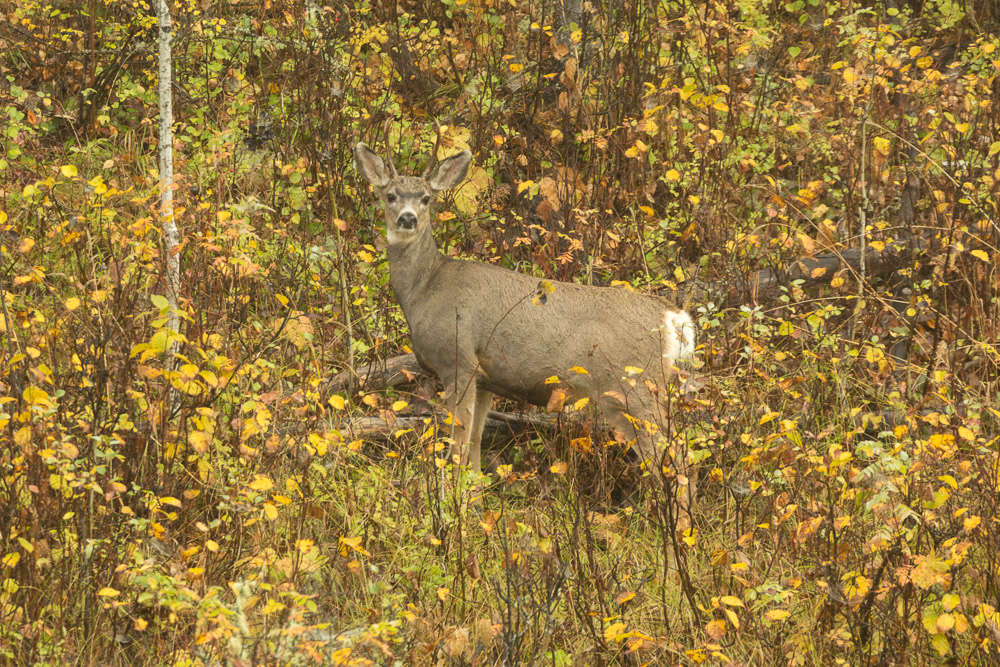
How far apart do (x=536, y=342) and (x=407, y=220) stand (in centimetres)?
119

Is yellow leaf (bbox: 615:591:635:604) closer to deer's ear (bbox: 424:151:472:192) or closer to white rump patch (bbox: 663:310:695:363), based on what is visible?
white rump patch (bbox: 663:310:695:363)

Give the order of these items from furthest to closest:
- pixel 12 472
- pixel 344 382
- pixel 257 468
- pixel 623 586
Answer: pixel 344 382 < pixel 257 468 < pixel 623 586 < pixel 12 472

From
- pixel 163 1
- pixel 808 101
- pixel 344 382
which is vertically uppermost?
pixel 163 1

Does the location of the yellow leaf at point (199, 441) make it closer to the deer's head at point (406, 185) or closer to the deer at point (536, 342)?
the deer at point (536, 342)

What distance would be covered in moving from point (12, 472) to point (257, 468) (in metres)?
1.09

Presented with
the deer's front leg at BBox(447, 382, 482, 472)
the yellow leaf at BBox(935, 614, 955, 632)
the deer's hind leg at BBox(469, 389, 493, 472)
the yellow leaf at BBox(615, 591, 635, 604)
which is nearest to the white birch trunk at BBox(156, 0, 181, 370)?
the deer's front leg at BBox(447, 382, 482, 472)

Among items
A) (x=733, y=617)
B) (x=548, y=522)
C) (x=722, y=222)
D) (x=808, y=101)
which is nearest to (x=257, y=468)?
(x=548, y=522)

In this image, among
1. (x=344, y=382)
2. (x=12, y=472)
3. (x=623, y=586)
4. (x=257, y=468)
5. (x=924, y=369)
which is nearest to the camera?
(x=12, y=472)

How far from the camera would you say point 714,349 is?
6.25 metres

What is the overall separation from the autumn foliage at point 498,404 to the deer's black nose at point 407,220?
406 millimetres

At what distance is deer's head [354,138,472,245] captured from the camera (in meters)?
7.12

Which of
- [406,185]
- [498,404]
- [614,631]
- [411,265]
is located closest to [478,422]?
[498,404]

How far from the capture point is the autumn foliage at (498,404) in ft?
13.9

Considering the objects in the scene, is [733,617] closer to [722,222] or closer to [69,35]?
[722,222]
